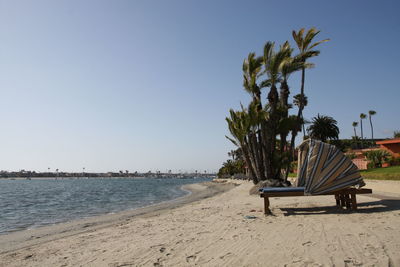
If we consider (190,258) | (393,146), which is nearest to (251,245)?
(190,258)

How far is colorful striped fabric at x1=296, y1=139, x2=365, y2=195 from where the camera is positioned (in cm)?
879

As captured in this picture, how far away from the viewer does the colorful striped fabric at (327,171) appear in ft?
28.8

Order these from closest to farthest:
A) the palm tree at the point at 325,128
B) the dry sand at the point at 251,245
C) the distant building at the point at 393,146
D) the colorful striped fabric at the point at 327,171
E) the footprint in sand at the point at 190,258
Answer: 1. the dry sand at the point at 251,245
2. the footprint in sand at the point at 190,258
3. the colorful striped fabric at the point at 327,171
4. the distant building at the point at 393,146
5. the palm tree at the point at 325,128

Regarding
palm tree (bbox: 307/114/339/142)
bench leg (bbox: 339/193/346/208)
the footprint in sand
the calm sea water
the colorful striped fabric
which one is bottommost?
the calm sea water

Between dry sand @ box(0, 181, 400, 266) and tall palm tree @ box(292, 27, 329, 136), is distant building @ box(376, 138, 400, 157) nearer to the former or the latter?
tall palm tree @ box(292, 27, 329, 136)

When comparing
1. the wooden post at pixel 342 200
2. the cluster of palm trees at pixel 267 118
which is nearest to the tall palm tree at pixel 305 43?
the cluster of palm trees at pixel 267 118

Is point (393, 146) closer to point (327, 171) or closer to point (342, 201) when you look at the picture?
point (342, 201)

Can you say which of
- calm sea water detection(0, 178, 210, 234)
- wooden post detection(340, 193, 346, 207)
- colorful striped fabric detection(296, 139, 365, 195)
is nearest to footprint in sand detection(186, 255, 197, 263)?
colorful striped fabric detection(296, 139, 365, 195)

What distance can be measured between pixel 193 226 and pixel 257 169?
45.7 feet

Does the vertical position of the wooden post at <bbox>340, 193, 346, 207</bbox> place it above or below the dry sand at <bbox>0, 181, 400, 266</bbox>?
above

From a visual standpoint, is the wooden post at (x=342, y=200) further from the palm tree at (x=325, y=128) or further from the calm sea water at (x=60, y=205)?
the palm tree at (x=325, y=128)

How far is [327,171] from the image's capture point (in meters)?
A: 8.94

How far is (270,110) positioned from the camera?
843 inches

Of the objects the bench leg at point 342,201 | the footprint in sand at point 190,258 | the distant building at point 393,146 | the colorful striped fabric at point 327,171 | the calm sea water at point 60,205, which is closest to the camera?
the footprint in sand at point 190,258
